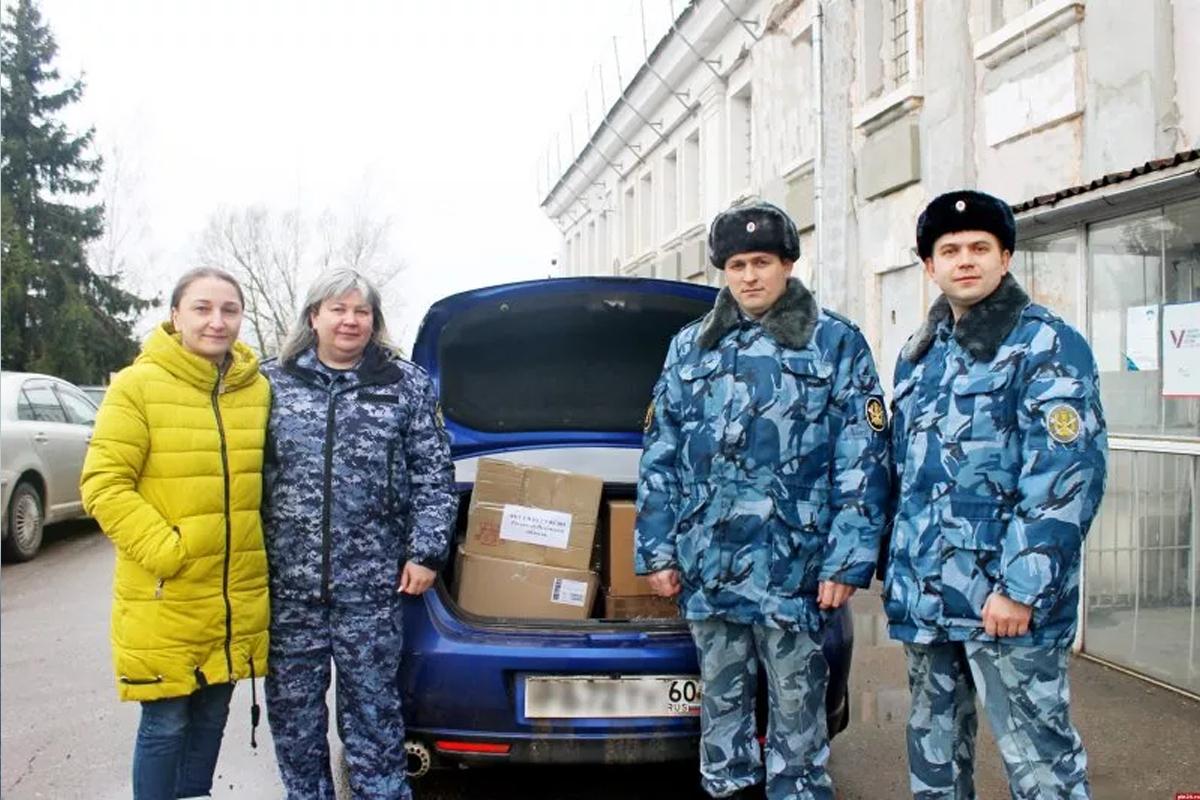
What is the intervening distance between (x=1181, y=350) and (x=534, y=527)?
3.08 m

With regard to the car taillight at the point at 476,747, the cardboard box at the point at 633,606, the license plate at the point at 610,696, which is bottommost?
the car taillight at the point at 476,747

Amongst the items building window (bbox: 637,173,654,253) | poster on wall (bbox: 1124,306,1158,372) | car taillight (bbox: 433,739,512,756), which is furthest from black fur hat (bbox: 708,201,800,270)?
building window (bbox: 637,173,654,253)

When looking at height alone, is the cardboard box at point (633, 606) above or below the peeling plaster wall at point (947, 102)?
below

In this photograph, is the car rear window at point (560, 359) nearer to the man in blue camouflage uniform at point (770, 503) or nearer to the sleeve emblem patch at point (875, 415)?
the man in blue camouflage uniform at point (770, 503)

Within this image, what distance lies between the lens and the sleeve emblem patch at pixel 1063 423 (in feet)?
7.30

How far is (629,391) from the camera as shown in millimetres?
A: 3908

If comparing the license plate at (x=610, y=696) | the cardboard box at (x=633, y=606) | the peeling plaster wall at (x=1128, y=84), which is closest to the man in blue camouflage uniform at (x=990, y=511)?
the license plate at (x=610, y=696)

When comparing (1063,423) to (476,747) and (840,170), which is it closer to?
(476,747)

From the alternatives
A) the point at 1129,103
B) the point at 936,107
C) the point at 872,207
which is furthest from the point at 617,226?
the point at 1129,103

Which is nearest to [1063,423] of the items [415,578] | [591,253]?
[415,578]

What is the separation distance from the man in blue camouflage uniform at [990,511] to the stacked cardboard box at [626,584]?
41.6 inches

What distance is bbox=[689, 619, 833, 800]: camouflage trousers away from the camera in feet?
8.79

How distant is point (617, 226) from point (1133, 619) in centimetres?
1768

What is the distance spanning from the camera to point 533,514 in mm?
3330
